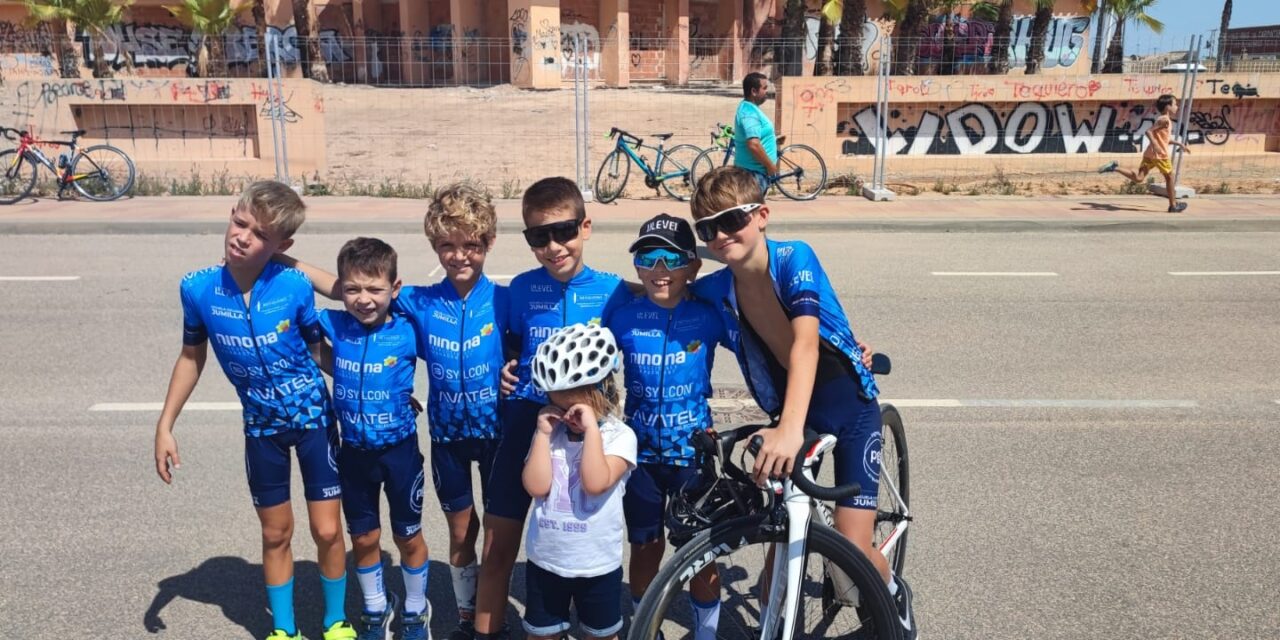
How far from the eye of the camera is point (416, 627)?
3486mm

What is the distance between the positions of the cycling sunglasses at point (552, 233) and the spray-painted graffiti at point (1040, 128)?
15712mm

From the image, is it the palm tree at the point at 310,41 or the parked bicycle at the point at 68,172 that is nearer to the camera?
the parked bicycle at the point at 68,172

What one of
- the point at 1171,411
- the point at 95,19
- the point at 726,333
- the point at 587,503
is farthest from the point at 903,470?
the point at 95,19

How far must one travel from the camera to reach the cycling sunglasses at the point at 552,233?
3.15 meters

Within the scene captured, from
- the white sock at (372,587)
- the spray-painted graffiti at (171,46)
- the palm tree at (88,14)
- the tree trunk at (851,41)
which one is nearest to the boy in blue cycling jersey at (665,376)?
the white sock at (372,587)

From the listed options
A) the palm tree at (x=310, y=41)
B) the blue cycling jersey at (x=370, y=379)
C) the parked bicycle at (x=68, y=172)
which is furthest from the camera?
the palm tree at (x=310, y=41)

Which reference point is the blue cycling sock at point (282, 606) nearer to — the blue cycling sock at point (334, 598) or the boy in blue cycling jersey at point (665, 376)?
the blue cycling sock at point (334, 598)

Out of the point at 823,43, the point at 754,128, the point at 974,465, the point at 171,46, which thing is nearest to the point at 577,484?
the point at 974,465

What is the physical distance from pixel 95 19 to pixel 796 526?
83.0ft

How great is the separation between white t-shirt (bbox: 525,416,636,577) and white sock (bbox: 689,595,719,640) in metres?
0.45

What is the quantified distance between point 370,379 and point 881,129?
15281 millimetres

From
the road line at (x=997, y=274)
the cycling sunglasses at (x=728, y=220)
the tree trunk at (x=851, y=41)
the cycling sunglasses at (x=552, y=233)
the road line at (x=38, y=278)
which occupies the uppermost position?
the tree trunk at (x=851, y=41)

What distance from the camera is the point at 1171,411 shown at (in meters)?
5.98

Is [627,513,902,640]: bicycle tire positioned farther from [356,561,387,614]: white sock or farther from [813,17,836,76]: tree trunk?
[813,17,836,76]: tree trunk
